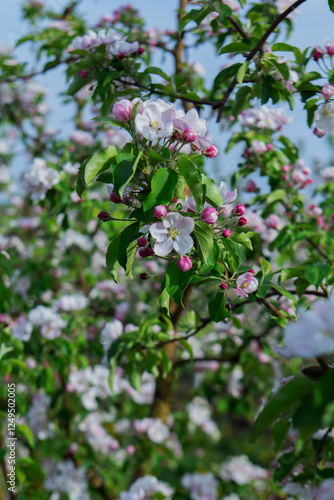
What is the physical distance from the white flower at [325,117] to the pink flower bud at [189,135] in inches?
23.7

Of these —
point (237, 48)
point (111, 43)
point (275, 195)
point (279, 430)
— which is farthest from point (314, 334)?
point (275, 195)

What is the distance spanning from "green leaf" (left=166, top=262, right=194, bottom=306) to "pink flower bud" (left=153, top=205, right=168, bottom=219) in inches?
4.3

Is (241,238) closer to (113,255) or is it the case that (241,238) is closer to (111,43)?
(113,255)

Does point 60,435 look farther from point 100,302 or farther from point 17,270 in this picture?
point 17,270

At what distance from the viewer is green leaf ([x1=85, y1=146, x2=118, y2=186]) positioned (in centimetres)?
79

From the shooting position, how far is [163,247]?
0.82 meters

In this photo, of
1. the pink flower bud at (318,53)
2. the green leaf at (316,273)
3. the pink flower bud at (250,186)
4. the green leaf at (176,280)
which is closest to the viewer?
the green leaf at (176,280)

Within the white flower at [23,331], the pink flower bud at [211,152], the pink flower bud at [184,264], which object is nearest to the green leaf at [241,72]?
the pink flower bud at [211,152]

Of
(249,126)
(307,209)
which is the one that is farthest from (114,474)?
(249,126)

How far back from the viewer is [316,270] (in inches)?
39.3

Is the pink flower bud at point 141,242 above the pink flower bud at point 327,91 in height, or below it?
below

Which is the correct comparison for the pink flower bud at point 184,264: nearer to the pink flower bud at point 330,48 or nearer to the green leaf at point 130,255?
the green leaf at point 130,255

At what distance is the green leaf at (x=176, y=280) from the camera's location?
2.77ft

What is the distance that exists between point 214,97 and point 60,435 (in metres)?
1.97
